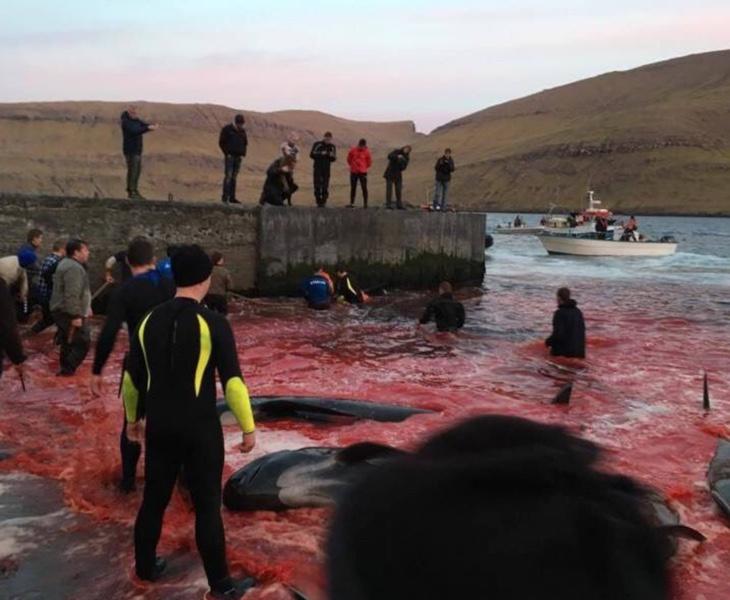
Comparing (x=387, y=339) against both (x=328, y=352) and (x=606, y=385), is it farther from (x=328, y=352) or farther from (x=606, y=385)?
(x=606, y=385)

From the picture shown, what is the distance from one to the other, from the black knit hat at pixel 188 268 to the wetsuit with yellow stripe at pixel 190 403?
119mm

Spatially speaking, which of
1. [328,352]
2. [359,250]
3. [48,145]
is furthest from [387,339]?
[48,145]

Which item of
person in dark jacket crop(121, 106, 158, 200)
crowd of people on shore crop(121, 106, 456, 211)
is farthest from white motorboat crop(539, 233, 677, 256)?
person in dark jacket crop(121, 106, 158, 200)

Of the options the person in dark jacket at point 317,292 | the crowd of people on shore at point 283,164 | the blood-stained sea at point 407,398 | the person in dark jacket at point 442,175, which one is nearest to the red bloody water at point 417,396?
the blood-stained sea at point 407,398

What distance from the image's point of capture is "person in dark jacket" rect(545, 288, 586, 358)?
40.8 ft

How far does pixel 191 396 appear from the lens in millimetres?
4188

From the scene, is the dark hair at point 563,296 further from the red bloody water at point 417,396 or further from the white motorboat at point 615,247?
the white motorboat at point 615,247

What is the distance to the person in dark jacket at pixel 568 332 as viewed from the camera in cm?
1245

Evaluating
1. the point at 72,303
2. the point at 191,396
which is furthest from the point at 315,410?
the point at 191,396

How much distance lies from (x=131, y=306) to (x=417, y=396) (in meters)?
5.35

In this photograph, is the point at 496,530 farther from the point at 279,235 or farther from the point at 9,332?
the point at 279,235

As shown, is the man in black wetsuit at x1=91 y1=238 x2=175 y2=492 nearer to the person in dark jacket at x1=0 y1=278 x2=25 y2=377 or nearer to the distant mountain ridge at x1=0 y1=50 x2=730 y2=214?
the person in dark jacket at x1=0 y1=278 x2=25 y2=377

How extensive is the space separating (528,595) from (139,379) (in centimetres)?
401

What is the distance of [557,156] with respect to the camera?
161625mm
